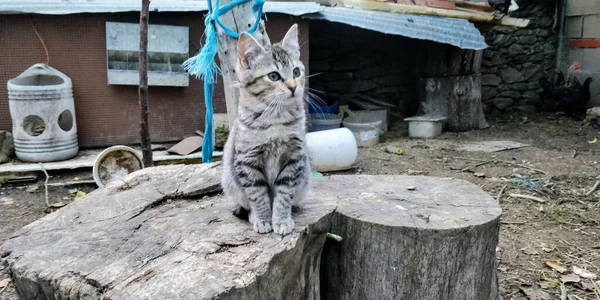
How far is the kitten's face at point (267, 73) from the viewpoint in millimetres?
1938

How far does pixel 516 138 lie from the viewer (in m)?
6.72

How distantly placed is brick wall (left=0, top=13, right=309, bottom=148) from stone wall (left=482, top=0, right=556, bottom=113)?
14.3 ft

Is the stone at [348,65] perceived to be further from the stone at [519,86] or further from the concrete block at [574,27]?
the concrete block at [574,27]

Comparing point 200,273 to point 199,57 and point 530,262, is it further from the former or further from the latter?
point 530,262

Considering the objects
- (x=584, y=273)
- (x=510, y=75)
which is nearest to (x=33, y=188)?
(x=584, y=273)

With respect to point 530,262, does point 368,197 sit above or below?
above

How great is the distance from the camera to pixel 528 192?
428cm

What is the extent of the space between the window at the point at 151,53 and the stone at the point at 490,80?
567cm

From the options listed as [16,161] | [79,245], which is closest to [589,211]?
[79,245]

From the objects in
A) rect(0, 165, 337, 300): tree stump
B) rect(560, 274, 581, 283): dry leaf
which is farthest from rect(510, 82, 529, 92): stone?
rect(0, 165, 337, 300): tree stump

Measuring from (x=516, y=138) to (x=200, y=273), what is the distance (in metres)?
6.29

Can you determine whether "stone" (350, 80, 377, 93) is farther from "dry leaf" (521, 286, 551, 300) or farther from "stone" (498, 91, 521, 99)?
"dry leaf" (521, 286, 551, 300)

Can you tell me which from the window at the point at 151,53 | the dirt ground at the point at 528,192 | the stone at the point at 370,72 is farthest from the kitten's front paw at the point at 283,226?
the stone at the point at 370,72

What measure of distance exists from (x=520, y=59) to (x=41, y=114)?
791 centimetres
